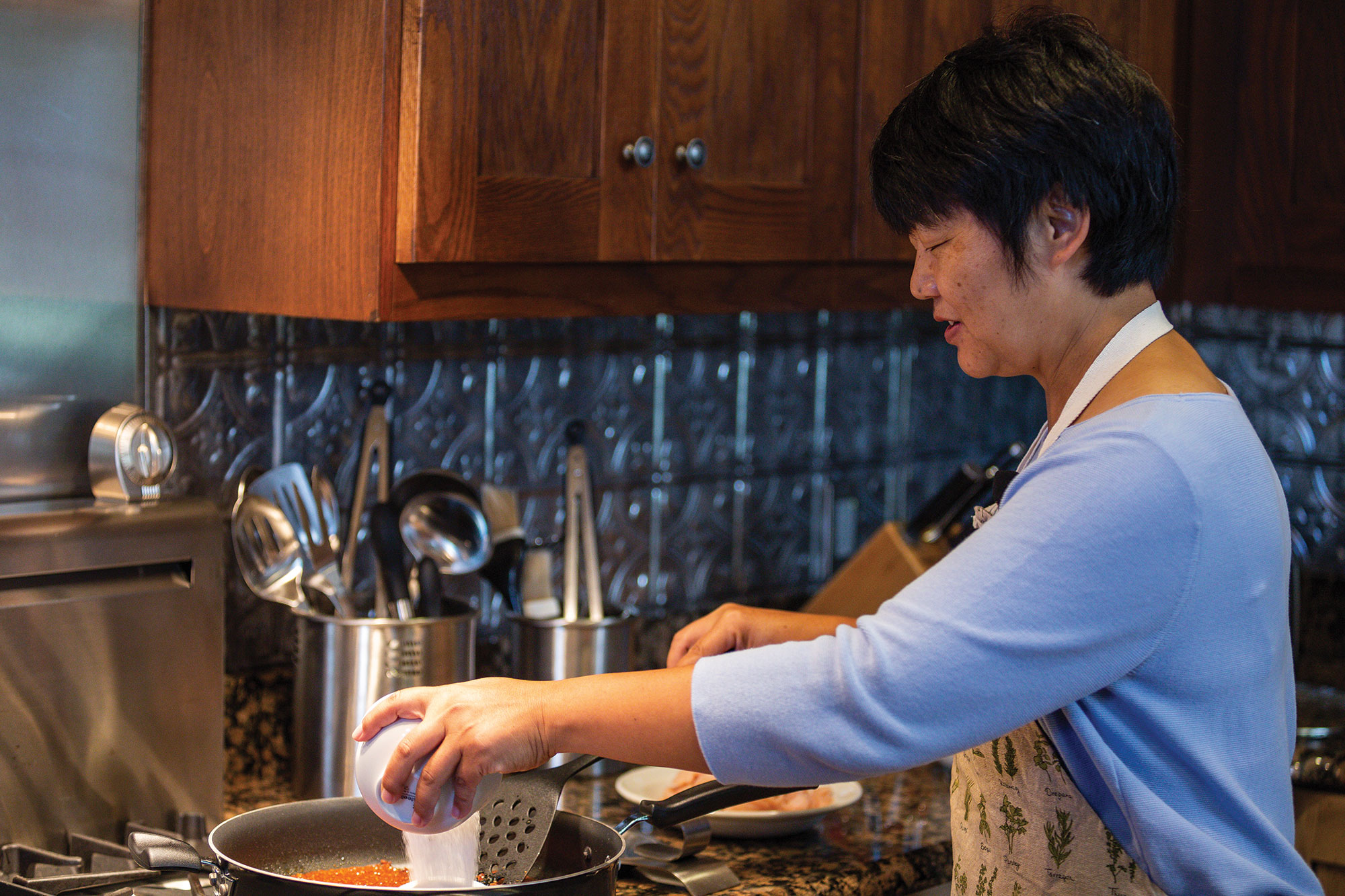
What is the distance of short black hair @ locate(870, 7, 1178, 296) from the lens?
3.30ft

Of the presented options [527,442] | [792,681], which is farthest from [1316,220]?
[792,681]

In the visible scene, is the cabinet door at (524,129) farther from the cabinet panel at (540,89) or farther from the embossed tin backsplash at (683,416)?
the embossed tin backsplash at (683,416)

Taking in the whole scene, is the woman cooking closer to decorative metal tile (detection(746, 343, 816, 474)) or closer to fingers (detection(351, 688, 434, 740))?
fingers (detection(351, 688, 434, 740))

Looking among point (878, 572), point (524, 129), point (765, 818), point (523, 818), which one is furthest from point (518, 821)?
point (878, 572)

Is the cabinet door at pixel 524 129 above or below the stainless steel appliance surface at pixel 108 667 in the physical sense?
above

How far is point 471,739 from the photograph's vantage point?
3.09ft

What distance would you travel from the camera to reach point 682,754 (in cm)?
93

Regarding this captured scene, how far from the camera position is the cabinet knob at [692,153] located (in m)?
1.54

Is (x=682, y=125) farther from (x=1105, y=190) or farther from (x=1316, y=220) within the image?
(x=1316, y=220)

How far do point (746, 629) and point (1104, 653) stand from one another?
1.35ft

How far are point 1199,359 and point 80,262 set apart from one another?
3.54 feet

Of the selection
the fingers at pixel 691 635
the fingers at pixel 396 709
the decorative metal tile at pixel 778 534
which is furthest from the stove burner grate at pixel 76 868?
the decorative metal tile at pixel 778 534

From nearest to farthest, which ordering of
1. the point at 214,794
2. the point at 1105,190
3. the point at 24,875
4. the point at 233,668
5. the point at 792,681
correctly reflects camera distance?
the point at 792,681 → the point at 1105,190 → the point at 24,875 → the point at 214,794 → the point at 233,668

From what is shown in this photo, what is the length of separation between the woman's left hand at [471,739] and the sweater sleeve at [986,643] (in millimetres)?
115
